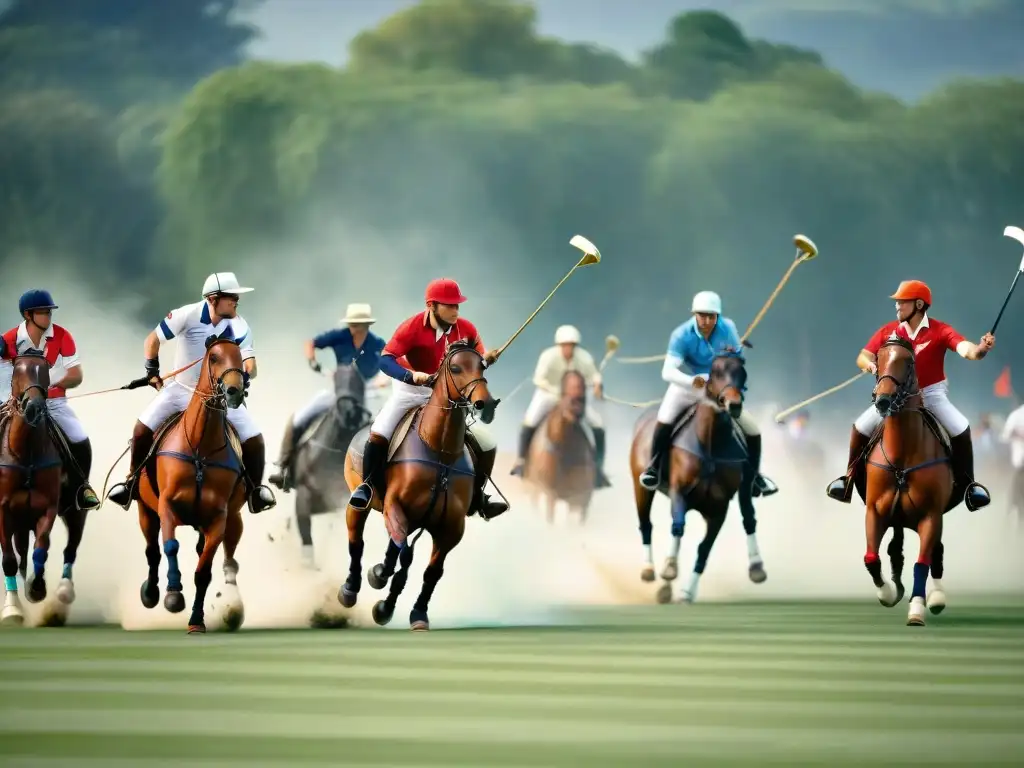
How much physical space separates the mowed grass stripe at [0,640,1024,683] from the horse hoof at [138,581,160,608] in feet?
6.45

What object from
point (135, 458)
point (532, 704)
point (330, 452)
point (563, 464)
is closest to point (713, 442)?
point (330, 452)

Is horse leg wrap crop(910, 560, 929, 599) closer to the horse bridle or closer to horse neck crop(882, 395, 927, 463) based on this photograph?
horse neck crop(882, 395, 927, 463)

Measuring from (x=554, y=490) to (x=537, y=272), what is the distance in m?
36.8

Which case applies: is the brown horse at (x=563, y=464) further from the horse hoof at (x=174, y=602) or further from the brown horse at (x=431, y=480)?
the horse hoof at (x=174, y=602)

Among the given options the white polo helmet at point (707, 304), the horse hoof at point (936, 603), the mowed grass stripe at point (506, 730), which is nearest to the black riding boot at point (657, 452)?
the white polo helmet at point (707, 304)

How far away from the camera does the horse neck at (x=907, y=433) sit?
15.7 meters

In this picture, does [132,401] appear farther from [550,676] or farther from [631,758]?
[631,758]

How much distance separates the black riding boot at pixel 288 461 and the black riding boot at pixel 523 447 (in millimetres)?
6107

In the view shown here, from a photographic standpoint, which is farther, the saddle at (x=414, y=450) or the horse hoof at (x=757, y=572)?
the horse hoof at (x=757, y=572)

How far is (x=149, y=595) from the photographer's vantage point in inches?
605

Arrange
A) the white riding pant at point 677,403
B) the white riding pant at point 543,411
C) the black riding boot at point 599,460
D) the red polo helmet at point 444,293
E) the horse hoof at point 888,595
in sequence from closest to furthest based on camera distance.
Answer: the red polo helmet at point 444,293, the horse hoof at point 888,595, the white riding pant at point 677,403, the black riding boot at point 599,460, the white riding pant at point 543,411

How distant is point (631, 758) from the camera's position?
315 inches

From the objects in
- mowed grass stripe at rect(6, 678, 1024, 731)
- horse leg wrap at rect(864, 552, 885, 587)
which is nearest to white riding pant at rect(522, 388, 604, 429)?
horse leg wrap at rect(864, 552, 885, 587)

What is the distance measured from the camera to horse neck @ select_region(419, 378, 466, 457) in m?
14.8
